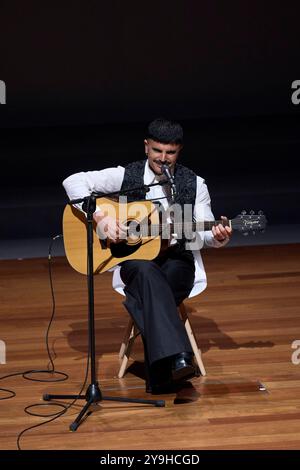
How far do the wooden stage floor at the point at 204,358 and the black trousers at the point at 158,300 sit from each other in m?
0.27

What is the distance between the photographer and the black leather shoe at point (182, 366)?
4.00m

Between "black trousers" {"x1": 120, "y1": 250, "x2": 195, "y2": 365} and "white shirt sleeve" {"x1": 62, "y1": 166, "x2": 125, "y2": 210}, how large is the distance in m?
0.39

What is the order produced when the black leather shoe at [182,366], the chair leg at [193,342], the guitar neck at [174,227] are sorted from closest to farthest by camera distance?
the black leather shoe at [182,366], the guitar neck at [174,227], the chair leg at [193,342]

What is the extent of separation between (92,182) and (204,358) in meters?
0.95

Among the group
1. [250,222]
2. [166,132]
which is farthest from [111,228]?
[250,222]

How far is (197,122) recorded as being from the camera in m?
8.84

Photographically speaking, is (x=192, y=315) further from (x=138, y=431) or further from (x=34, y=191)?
(x=34, y=191)

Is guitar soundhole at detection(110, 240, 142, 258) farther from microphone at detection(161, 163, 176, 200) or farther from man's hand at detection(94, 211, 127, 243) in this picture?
microphone at detection(161, 163, 176, 200)

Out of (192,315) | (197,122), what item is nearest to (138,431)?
(192,315)

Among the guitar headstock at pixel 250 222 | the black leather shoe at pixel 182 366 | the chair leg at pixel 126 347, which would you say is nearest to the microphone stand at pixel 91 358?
the black leather shoe at pixel 182 366

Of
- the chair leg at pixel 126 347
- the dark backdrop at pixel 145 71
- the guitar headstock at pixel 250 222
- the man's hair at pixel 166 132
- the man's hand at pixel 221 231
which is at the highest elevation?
the dark backdrop at pixel 145 71

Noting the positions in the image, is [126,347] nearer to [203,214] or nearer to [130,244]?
[130,244]

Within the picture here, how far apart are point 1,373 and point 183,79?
15.5ft

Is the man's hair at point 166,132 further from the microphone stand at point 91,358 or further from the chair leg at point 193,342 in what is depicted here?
the chair leg at point 193,342
